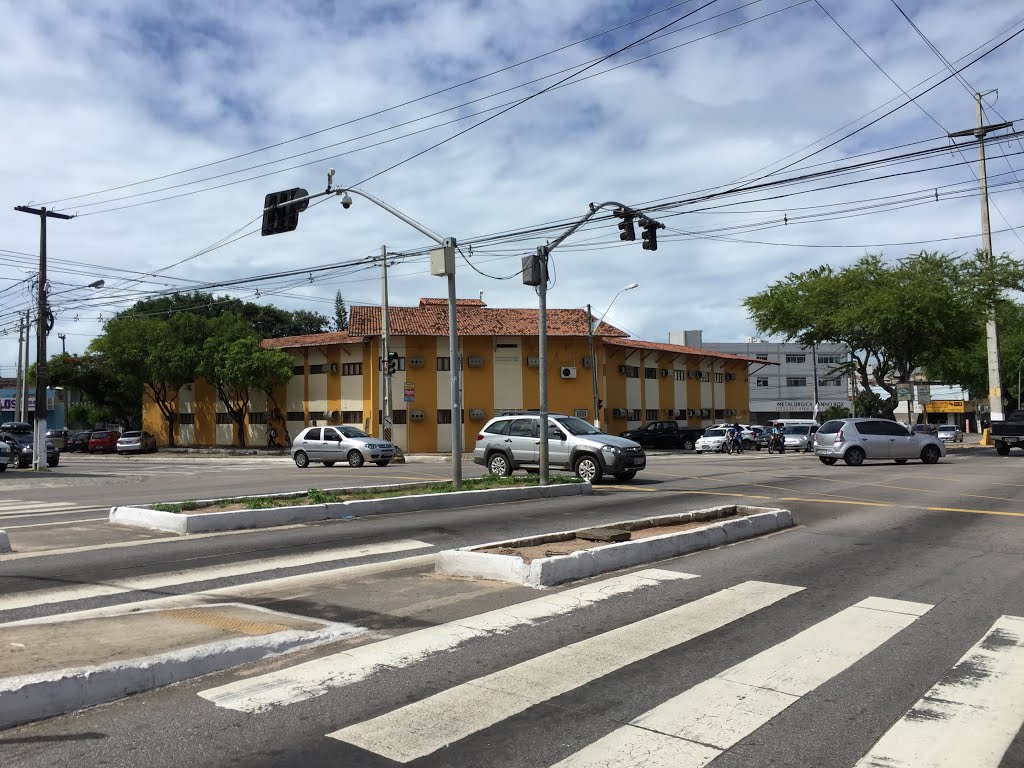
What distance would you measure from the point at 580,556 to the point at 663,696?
11.5 ft

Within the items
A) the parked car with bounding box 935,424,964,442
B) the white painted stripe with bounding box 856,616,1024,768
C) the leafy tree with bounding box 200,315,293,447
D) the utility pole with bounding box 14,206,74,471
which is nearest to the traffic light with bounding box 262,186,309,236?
the white painted stripe with bounding box 856,616,1024,768

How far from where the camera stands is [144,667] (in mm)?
4910

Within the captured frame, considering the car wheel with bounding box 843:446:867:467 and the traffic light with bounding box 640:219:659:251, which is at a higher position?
the traffic light with bounding box 640:219:659:251

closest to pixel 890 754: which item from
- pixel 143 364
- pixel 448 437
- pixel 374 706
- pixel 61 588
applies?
pixel 374 706

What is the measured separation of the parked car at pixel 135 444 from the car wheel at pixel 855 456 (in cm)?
4110

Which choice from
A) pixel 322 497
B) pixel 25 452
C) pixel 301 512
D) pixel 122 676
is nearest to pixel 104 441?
pixel 25 452

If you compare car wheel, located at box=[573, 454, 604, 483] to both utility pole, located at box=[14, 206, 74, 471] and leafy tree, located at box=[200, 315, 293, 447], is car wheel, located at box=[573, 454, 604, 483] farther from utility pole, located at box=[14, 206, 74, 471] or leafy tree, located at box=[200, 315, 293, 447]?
leafy tree, located at box=[200, 315, 293, 447]

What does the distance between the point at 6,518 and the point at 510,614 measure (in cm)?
1089

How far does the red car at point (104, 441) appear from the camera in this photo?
53938 millimetres

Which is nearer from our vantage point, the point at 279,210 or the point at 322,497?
the point at 322,497

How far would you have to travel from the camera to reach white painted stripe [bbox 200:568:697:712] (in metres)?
4.75

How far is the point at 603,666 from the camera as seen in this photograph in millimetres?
5297

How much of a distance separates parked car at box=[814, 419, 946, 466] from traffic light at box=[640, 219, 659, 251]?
12.2m

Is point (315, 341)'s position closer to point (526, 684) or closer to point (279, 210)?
point (279, 210)
